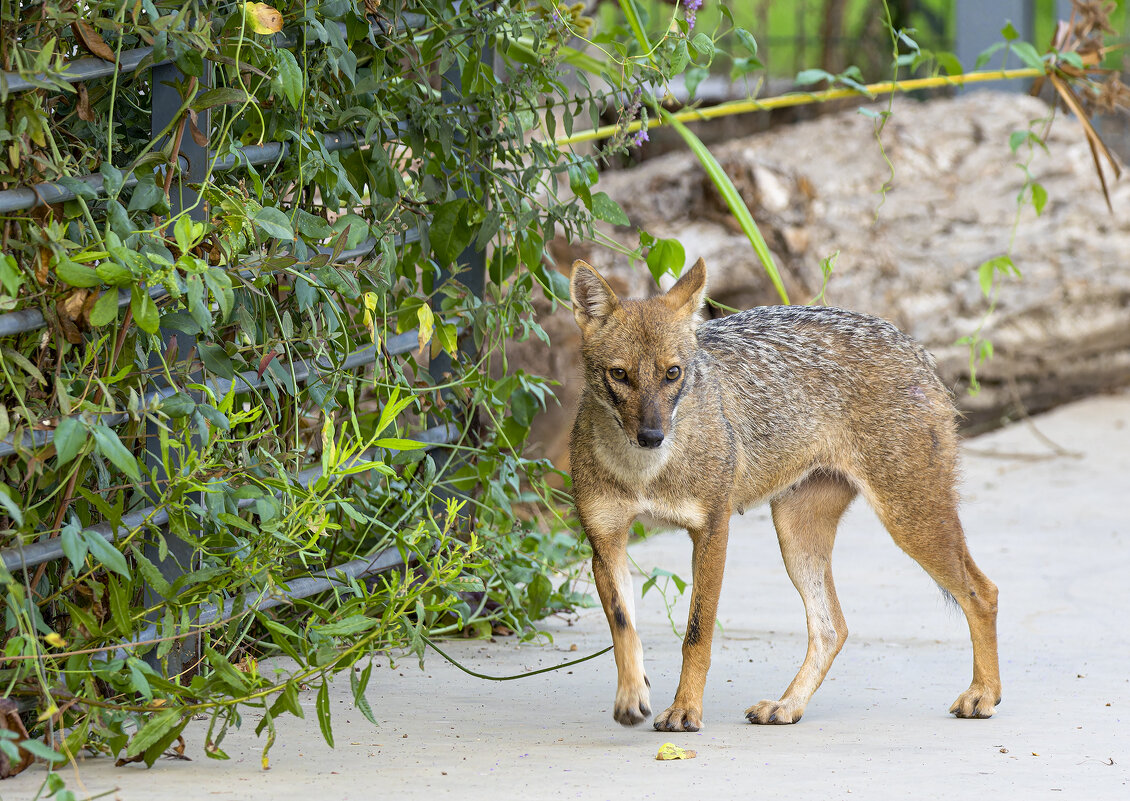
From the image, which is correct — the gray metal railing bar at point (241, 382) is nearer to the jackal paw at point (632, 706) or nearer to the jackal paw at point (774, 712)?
the jackal paw at point (632, 706)

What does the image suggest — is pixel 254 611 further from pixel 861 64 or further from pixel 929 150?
pixel 861 64

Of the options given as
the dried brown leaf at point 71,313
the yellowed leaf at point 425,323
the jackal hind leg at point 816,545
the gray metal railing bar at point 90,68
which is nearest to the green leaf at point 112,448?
the dried brown leaf at point 71,313

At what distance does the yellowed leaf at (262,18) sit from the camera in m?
2.98

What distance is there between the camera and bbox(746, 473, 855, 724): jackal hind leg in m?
4.16

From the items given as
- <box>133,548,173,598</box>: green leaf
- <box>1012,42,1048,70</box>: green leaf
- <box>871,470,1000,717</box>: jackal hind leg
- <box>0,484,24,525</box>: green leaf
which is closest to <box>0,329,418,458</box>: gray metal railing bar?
<box>0,484,24,525</box>: green leaf

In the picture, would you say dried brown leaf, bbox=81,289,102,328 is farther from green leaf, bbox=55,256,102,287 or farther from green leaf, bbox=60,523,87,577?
green leaf, bbox=60,523,87,577

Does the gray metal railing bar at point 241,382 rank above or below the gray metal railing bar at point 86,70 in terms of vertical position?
below

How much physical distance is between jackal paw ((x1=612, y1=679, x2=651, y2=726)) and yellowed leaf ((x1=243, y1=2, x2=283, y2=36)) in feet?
6.70

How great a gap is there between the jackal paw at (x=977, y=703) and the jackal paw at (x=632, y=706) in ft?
3.13

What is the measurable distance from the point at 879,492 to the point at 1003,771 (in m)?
1.14

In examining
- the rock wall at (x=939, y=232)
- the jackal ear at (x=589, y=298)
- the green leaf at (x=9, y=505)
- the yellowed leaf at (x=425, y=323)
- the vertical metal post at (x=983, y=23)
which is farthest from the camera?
the vertical metal post at (x=983, y=23)

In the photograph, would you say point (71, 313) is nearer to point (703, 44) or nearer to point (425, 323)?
point (425, 323)

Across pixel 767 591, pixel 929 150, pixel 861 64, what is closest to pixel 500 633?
pixel 767 591

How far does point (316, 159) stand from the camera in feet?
11.1
